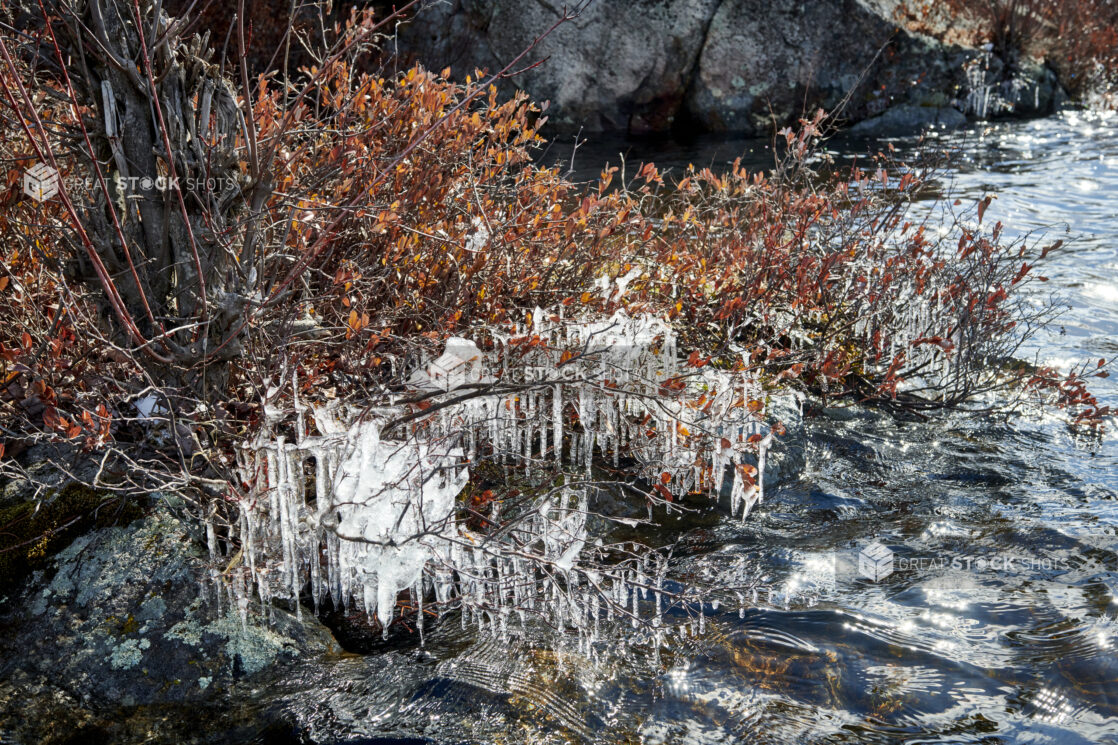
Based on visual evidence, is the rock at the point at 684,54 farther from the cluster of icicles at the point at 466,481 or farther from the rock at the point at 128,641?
the rock at the point at 128,641

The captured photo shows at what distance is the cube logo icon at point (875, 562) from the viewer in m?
3.95

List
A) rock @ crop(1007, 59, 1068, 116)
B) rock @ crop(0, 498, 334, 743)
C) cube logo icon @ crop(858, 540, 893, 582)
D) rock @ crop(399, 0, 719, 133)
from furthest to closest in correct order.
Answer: rock @ crop(1007, 59, 1068, 116) < rock @ crop(399, 0, 719, 133) < cube logo icon @ crop(858, 540, 893, 582) < rock @ crop(0, 498, 334, 743)

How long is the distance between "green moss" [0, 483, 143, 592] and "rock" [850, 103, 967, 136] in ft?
42.8

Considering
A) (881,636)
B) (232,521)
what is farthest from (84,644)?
(881,636)

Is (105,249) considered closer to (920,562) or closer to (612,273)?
(612,273)

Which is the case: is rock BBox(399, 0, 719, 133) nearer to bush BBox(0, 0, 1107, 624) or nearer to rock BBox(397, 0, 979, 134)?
rock BBox(397, 0, 979, 134)

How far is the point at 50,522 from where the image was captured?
3516 millimetres

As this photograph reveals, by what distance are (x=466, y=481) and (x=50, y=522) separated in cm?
167

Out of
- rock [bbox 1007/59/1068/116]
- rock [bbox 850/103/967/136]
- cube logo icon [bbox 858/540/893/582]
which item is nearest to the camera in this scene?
cube logo icon [bbox 858/540/893/582]

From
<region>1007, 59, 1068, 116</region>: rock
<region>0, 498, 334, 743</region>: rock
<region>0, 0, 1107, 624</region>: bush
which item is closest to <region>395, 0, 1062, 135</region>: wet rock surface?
<region>1007, 59, 1068, 116</region>: rock

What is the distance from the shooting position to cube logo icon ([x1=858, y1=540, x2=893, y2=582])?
13.0 ft

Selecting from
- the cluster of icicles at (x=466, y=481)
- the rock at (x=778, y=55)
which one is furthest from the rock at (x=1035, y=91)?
the cluster of icicles at (x=466, y=481)

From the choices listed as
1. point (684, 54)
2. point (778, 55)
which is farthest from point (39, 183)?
point (778, 55)

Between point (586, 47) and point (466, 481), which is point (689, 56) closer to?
point (586, 47)
